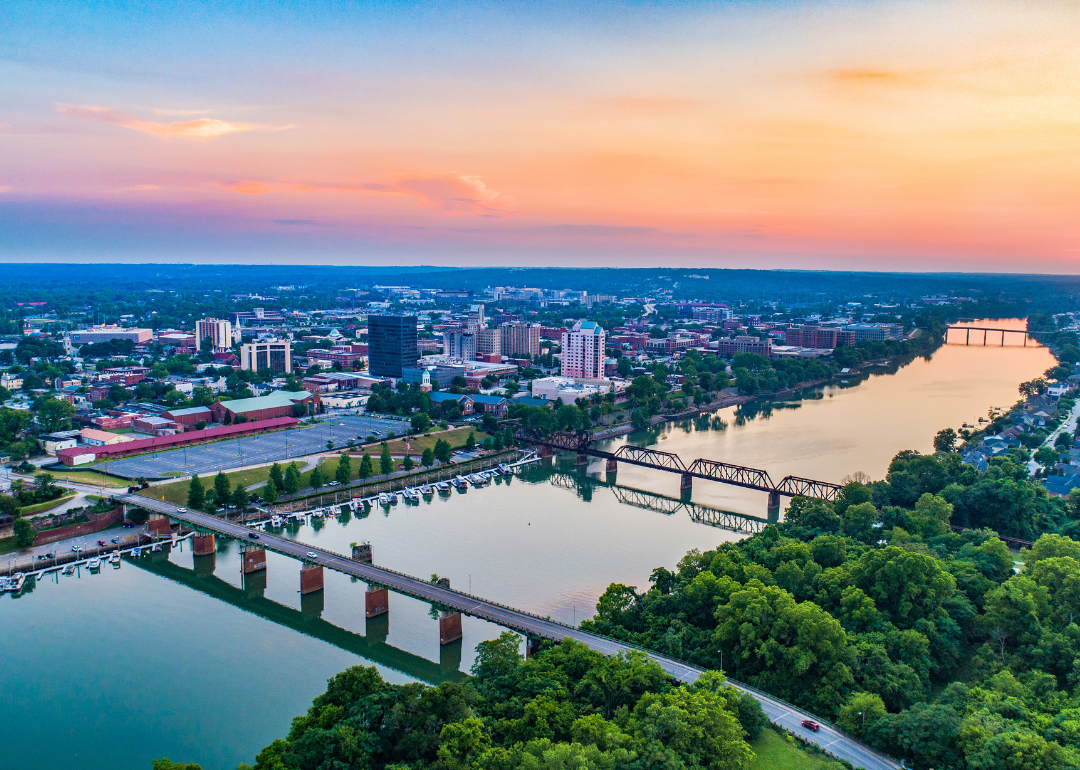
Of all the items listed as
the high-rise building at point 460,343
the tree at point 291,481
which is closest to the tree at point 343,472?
the tree at point 291,481

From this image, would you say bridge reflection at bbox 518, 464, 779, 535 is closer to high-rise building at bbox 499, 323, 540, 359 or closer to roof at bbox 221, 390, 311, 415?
roof at bbox 221, 390, 311, 415

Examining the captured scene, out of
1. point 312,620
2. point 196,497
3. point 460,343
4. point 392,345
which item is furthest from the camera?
point 460,343

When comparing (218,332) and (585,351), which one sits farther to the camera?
(218,332)

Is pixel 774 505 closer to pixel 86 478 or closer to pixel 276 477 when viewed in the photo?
pixel 276 477

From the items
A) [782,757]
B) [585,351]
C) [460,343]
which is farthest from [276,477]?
[460,343]

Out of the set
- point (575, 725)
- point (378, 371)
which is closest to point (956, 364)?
point (378, 371)

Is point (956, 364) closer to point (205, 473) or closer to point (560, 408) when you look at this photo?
point (560, 408)

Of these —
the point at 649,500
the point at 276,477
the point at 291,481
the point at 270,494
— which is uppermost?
the point at 276,477

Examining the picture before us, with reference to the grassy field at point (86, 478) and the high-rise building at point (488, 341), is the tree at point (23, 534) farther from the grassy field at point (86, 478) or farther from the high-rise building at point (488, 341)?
the high-rise building at point (488, 341)
